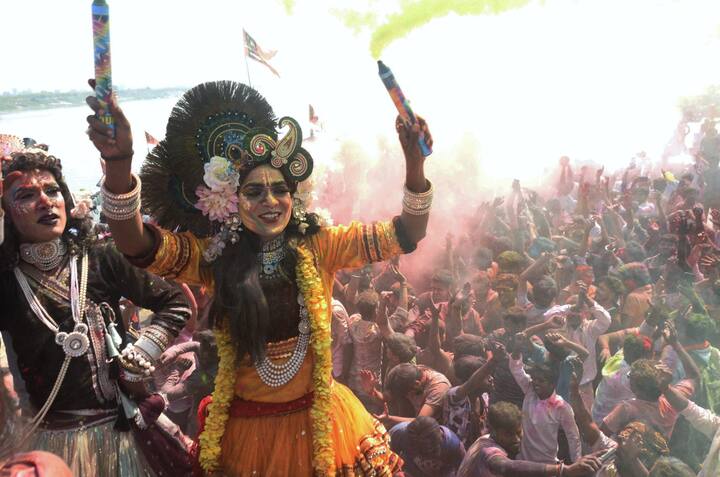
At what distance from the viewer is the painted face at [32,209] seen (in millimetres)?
2840

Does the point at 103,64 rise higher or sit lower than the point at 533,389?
higher

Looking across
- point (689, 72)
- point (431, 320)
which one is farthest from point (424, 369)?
point (689, 72)

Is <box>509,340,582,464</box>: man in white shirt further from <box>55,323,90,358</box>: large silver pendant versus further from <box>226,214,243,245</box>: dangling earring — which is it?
<box>55,323,90,358</box>: large silver pendant

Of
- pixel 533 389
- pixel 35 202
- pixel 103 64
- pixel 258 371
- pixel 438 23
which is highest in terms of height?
pixel 438 23

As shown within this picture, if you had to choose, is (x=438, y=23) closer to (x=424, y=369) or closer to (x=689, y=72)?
(x=689, y=72)

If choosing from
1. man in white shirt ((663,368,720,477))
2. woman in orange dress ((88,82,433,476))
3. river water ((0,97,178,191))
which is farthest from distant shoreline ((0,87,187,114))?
man in white shirt ((663,368,720,477))

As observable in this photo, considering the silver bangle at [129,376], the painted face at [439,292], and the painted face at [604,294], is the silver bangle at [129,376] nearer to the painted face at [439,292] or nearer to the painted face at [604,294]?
the painted face at [439,292]

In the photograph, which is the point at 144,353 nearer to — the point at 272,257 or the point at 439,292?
the point at 272,257

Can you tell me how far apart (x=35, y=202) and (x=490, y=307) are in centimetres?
444

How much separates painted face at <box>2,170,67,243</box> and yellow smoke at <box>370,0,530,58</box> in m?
4.19

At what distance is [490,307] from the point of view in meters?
6.25

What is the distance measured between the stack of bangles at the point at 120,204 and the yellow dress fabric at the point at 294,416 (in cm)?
23

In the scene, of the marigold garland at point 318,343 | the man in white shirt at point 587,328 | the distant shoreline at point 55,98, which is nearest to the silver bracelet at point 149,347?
the marigold garland at point 318,343

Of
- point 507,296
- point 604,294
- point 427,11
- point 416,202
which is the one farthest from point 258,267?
point 427,11
